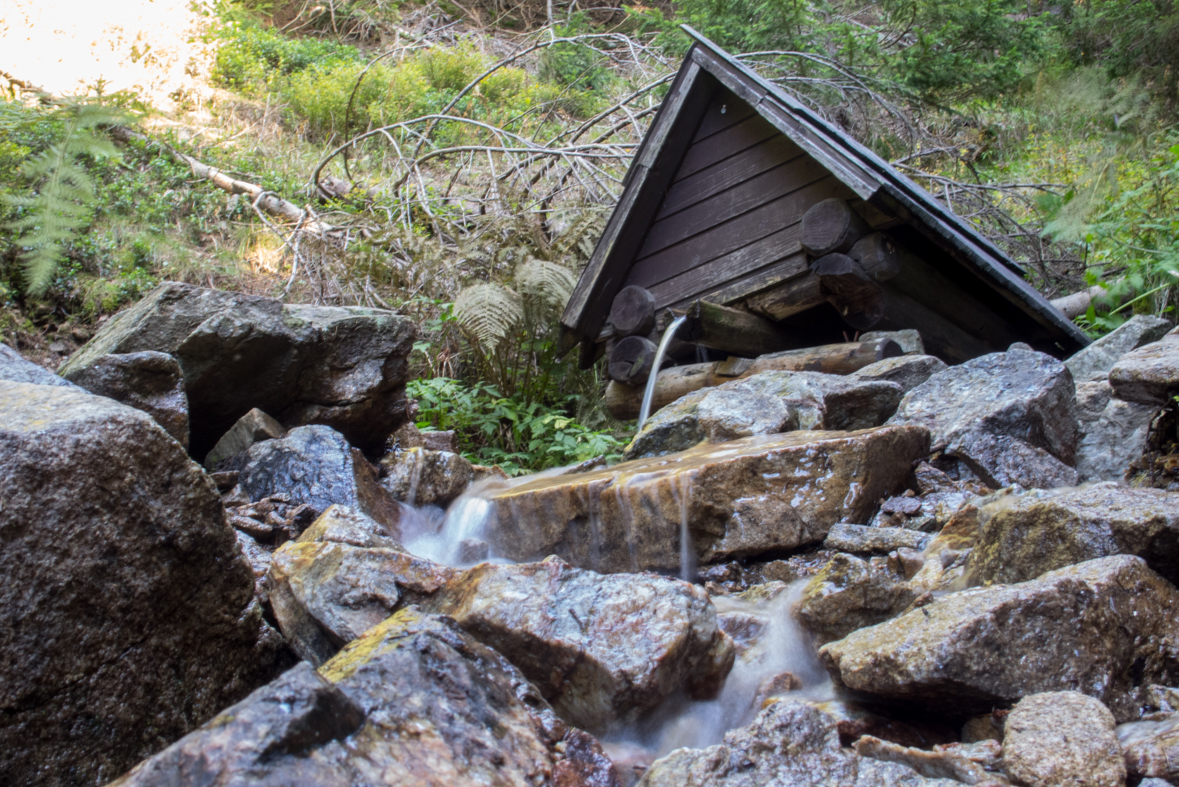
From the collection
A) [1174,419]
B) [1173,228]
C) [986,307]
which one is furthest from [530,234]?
[1174,419]

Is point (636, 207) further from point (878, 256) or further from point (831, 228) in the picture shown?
point (878, 256)

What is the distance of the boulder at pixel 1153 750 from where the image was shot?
4.25 ft

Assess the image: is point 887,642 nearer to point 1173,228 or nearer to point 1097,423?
point 1097,423

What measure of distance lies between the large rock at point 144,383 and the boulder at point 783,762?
2.55 metres

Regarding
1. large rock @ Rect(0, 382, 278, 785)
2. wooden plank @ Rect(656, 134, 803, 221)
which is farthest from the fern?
wooden plank @ Rect(656, 134, 803, 221)

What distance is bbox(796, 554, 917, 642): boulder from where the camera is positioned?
6.88 ft

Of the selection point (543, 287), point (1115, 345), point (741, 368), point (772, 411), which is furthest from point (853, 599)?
point (543, 287)

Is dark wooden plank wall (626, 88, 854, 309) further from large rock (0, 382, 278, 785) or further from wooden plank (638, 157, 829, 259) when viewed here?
large rock (0, 382, 278, 785)

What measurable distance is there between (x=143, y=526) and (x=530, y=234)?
5834 mm

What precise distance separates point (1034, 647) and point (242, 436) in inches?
141

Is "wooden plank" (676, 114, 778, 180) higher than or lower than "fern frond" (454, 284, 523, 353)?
higher

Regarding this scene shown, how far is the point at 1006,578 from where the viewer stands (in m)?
2.03

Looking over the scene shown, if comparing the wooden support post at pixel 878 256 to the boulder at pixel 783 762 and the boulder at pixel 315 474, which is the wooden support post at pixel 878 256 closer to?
the boulder at pixel 315 474

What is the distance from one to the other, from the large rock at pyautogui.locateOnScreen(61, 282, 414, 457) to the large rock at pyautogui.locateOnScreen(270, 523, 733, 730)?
1885 millimetres
